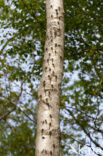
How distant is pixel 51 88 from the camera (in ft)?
9.68

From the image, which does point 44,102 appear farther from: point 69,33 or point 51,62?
point 69,33

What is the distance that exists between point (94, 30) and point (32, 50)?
2.61 meters

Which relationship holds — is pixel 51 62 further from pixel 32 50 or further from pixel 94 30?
pixel 94 30

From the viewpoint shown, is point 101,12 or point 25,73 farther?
point 25,73

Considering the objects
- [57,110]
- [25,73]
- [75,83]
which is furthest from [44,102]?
[75,83]

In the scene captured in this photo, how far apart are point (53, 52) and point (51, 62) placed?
20 cm

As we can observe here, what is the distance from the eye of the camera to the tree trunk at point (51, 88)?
2585mm

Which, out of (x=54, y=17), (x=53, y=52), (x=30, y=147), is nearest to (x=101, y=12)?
(x=54, y=17)

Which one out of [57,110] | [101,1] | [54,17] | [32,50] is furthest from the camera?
[32,50]

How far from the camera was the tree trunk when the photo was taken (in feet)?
8.48

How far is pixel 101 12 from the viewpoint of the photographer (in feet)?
25.6

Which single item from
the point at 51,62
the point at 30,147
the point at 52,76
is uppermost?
the point at 30,147

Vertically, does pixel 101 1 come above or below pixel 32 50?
above

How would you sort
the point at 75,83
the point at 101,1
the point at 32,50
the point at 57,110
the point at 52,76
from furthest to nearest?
1. the point at 75,83
2. the point at 32,50
3. the point at 101,1
4. the point at 52,76
5. the point at 57,110
